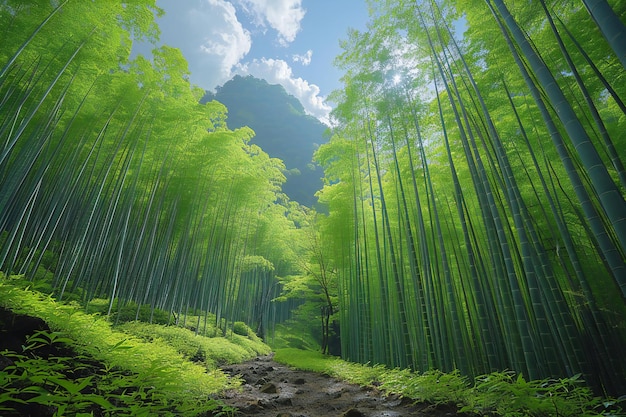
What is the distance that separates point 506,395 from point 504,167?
186cm

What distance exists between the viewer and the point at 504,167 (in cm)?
259

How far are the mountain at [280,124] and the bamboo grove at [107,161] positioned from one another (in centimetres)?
2637

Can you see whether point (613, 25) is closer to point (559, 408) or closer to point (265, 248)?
point (559, 408)

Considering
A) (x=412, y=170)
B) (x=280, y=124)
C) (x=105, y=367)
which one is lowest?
(x=105, y=367)

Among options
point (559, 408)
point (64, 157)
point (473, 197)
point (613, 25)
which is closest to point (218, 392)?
point (559, 408)

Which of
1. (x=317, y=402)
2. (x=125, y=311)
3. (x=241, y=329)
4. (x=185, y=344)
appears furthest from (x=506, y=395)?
(x=241, y=329)

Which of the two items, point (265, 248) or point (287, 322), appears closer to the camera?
point (265, 248)

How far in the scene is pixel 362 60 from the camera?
16.1ft

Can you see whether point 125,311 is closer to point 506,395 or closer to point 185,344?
point 185,344

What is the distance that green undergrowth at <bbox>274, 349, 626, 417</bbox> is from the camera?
5.41ft

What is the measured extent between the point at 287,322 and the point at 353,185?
42.3ft

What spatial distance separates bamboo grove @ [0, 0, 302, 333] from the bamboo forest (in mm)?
49

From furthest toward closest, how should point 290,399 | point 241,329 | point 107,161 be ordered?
1. point 241,329
2. point 107,161
3. point 290,399

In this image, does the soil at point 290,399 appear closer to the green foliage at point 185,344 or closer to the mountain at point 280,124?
the green foliage at point 185,344
